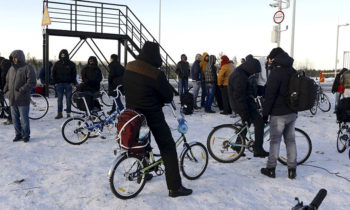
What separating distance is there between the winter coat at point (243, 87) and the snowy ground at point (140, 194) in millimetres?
1048

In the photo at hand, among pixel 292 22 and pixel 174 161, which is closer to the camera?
pixel 174 161

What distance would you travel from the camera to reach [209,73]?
35.5ft

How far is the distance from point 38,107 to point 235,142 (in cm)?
687

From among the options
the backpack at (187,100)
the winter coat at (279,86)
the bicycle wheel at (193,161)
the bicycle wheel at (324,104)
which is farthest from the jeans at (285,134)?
the bicycle wheel at (324,104)

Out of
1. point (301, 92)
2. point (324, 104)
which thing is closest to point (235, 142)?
point (301, 92)

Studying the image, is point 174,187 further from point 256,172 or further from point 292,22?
point 292,22

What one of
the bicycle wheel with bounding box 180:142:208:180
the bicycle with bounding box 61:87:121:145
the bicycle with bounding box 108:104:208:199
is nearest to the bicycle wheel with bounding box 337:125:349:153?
the bicycle wheel with bounding box 180:142:208:180

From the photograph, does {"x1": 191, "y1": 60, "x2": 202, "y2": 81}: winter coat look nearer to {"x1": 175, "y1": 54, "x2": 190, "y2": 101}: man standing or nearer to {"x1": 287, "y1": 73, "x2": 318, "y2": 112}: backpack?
{"x1": 175, "y1": 54, "x2": 190, "y2": 101}: man standing

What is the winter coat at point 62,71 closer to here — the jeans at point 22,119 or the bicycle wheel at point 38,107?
the bicycle wheel at point 38,107

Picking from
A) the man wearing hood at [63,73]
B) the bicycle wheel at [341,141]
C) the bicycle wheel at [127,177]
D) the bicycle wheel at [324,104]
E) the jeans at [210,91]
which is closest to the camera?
the bicycle wheel at [127,177]

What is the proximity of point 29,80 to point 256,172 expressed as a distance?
5.01 metres

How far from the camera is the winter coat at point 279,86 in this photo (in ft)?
14.6

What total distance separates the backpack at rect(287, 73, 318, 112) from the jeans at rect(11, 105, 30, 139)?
5448 millimetres

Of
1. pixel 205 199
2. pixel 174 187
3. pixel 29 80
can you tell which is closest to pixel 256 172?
pixel 205 199
